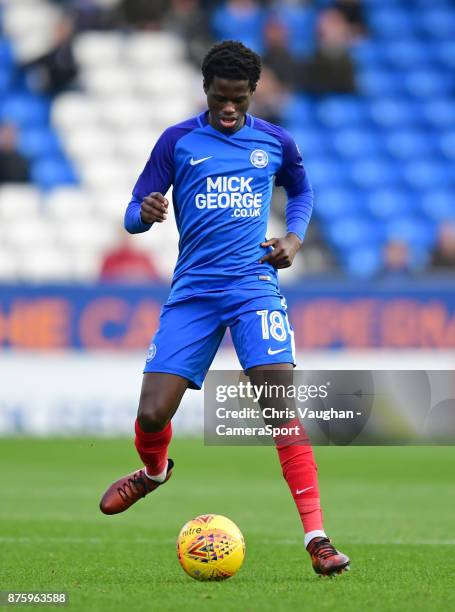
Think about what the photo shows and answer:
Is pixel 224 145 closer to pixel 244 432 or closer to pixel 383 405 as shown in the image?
pixel 244 432

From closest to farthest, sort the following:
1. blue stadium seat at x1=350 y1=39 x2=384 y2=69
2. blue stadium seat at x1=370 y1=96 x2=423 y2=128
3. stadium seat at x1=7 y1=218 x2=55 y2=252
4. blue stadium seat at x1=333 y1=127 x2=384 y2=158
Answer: stadium seat at x1=7 y1=218 x2=55 y2=252 < blue stadium seat at x1=333 y1=127 x2=384 y2=158 < blue stadium seat at x1=370 y1=96 x2=423 y2=128 < blue stadium seat at x1=350 y1=39 x2=384 y2=69

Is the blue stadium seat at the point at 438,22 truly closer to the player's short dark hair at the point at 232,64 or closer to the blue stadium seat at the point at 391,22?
the blue stadium seat at the point at 391,22

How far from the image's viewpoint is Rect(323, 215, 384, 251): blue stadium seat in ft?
57.7

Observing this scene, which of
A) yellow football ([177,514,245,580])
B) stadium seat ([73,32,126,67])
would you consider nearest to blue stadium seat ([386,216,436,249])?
stadium seat ([73,32,126,67])

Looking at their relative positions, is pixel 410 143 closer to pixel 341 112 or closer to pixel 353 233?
pixel 341 112

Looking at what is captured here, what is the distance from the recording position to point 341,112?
20.0 metres

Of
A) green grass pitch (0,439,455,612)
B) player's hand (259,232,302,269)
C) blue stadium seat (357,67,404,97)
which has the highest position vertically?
blue stadium seat (357,67,404,97)

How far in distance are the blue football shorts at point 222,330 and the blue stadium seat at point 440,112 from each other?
1470 centimetres

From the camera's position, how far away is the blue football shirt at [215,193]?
19.6 feet

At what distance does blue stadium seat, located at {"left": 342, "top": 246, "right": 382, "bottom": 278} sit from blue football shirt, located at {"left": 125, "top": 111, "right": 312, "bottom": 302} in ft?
36.4

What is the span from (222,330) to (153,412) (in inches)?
18.8

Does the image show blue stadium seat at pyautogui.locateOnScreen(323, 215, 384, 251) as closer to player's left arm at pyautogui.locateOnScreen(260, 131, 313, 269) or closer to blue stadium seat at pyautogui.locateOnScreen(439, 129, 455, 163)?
blue stadium seat at pyautogui.locateOnScreen(439, 129, 455, 163)

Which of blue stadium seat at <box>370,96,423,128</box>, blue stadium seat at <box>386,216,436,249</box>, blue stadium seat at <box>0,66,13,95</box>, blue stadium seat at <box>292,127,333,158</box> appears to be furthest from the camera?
blue stadium seat at <box>0,66,13,95</box>

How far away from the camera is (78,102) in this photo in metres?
20.2
